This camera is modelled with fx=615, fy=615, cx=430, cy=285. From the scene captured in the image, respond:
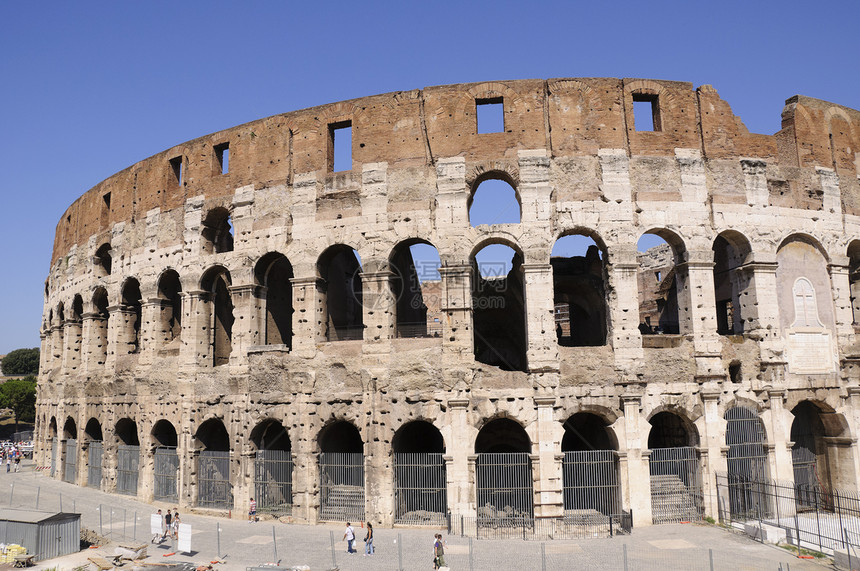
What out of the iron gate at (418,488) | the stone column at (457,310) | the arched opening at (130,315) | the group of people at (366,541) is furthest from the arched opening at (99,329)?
the group of people at (366,541)

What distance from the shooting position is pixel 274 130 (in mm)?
18578

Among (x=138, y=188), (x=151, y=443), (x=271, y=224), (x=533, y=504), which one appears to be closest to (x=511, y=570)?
(x=533, y=504)

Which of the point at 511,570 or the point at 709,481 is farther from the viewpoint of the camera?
the point at 709,481

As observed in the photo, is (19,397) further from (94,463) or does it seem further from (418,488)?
(418,488)

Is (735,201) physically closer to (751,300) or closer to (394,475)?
(751,300)

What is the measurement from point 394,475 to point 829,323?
13.0 meters

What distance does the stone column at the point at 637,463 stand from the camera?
15.1 meters

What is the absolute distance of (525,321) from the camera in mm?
16375

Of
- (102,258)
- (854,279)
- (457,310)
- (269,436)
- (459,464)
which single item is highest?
(102,258)

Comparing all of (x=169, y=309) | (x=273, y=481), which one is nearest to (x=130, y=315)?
(x=169, y=309)

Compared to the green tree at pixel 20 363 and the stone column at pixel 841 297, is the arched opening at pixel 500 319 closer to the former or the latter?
the stone column at pixel 841 297

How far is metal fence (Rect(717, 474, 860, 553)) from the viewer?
14867 mm

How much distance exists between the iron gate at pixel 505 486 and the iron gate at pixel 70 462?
648 inches

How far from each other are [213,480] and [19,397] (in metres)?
39.1
